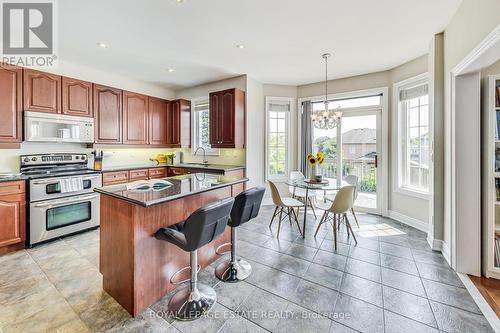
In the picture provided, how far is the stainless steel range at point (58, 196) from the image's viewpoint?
299 centimetres

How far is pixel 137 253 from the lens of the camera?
5.68ft

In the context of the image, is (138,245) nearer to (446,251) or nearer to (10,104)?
(10,104)

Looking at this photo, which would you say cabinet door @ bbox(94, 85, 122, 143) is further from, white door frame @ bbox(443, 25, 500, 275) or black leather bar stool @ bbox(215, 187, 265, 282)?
white door frame @ bbox(443, 25, 500, 275)

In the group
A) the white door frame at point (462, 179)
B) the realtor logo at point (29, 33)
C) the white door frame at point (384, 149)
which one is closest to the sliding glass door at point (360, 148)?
the white door frame at point (384, 149)

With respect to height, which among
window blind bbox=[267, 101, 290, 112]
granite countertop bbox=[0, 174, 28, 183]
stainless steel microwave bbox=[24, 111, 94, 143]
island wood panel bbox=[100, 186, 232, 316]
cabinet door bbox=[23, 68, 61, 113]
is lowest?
island wood panel bbox=[100, 186, 232, 316]

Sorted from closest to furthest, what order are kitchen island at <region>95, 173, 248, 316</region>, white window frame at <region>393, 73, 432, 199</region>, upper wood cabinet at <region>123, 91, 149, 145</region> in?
1. kitchen island at <region>95, 173, 248, 316</region>
2. white window frame at <region>393, 73, 432, 199</region>
3. upper wood cabinet at <region>123, 91, 149, 145</region>

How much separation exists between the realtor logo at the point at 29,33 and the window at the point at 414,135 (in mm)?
5144

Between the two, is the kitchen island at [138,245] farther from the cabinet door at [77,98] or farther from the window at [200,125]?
the window at [200,125]

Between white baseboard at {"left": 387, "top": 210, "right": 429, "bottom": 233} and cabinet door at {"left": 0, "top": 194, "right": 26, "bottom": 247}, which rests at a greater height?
cabinet door at {"left": 0, "top": 194, "right": 26, "bottom": 247}

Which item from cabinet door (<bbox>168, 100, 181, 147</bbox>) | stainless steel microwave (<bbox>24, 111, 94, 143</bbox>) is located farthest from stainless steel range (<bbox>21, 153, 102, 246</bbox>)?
cabinet door (<bbox>168, 100, 181, 147</bbox>)

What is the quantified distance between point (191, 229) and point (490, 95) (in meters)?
3.16

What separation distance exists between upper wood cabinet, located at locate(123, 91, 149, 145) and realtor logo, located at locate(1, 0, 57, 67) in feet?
4.12

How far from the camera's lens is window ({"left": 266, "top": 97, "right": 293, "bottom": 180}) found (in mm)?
5074

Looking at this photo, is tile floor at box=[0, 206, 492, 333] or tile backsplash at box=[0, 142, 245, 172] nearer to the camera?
tile floor at box=[0, 206, 492, 333]
